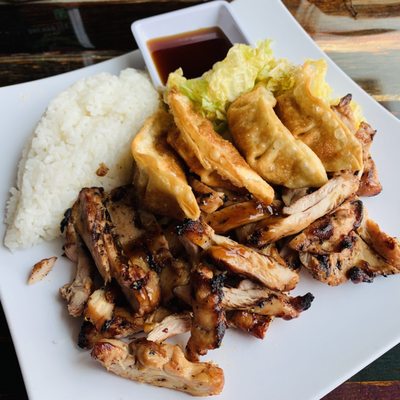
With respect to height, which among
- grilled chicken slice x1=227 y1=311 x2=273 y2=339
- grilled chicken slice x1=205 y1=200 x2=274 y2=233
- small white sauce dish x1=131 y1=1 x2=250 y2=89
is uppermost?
small white sauce dish x1=131 y1=1 x2=250 y2=89

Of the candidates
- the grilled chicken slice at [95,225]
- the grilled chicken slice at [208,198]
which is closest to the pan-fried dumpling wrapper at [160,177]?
the grilled chicken slice at [208,198]

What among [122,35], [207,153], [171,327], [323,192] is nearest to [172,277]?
[171,327]

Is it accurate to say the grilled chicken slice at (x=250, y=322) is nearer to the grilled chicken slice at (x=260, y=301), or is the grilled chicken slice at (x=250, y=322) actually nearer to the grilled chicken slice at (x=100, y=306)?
the grilled chicken slice at (x=260, y=301)

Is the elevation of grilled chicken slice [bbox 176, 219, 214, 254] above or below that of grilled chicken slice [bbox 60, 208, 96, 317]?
above

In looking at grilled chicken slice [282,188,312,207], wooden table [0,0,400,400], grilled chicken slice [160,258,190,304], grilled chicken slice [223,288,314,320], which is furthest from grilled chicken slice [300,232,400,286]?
wooden table [0,0,400,400]

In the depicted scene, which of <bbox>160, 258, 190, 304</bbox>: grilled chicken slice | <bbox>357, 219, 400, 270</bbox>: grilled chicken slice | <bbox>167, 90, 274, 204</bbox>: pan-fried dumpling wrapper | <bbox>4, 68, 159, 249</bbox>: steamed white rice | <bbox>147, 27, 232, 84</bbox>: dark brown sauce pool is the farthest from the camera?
<bbox>147, 27, 232, 84</bbox>: dark brown sauce pool

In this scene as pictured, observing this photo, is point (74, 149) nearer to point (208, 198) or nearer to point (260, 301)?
point (208, 198)

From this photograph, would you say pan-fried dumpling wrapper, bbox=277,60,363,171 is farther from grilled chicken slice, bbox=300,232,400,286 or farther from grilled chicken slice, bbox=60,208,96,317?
grilled chicken slice, bbox=60,208,96,317

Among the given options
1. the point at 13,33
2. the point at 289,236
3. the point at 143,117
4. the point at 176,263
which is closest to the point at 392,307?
the point at 289,236
